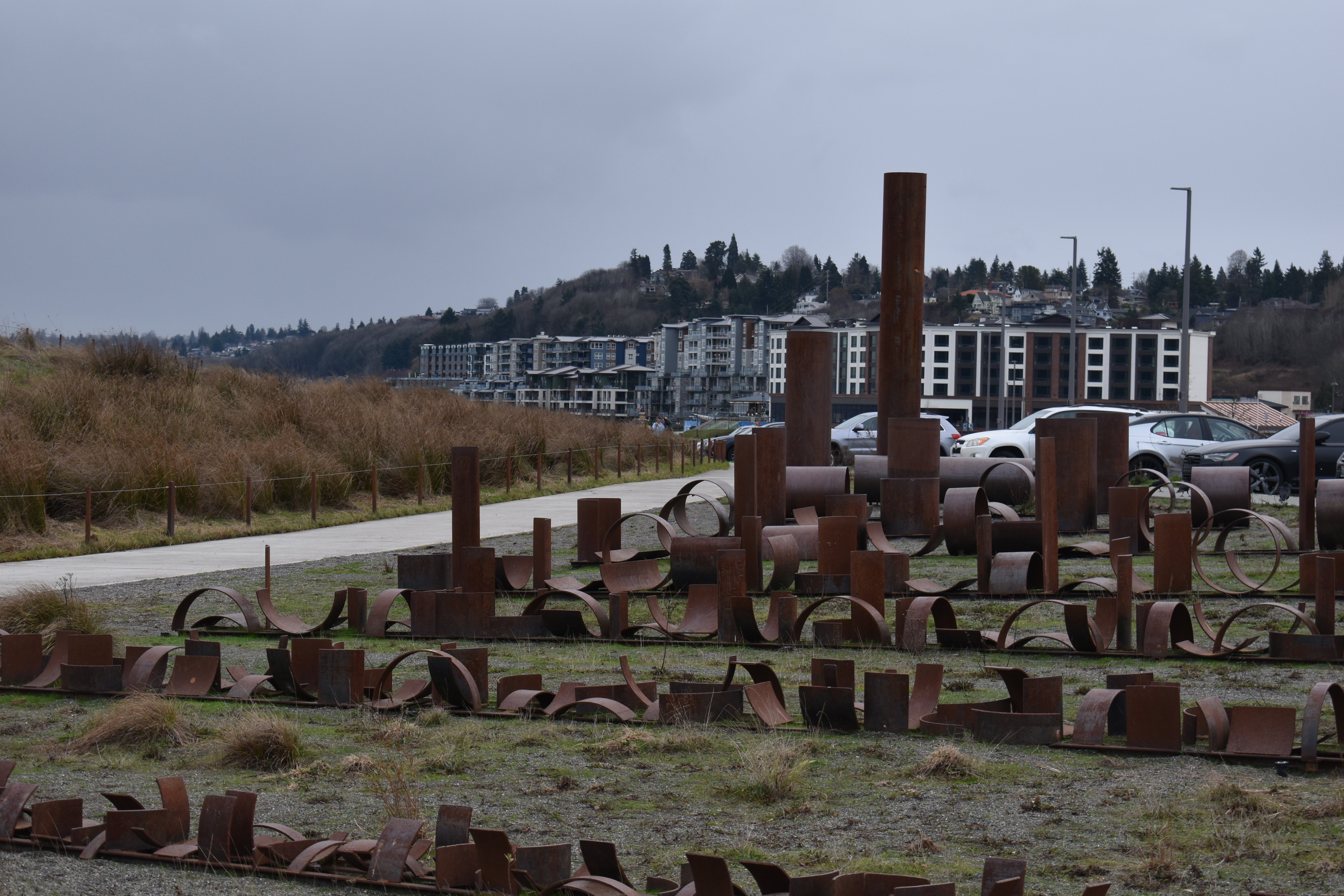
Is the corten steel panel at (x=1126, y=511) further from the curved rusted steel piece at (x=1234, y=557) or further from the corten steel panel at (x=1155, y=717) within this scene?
the corten steel panel at (x=1155, y=717)

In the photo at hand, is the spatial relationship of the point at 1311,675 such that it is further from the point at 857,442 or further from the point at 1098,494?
the point at 857,442

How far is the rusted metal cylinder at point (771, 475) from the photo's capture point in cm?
1315

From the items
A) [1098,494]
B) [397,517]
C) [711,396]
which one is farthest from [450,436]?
[711,396]

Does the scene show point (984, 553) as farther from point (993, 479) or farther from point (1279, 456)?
point (1279, 456)

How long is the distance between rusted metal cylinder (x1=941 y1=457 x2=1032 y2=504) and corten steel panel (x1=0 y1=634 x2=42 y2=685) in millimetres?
10458

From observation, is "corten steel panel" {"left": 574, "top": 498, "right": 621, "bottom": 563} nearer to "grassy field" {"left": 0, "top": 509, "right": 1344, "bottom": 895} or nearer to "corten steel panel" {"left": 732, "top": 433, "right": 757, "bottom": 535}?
"corten steel panel" {"left": 732, "top": 433, "right": 757, "bottom": 535}

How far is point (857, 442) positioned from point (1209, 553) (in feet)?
59.9

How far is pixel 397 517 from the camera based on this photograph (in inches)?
819

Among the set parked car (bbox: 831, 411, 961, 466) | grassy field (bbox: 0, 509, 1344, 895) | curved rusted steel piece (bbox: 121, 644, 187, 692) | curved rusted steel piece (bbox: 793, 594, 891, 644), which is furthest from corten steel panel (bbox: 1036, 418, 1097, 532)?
parked car (bbox: 831, 411, 961, 466)

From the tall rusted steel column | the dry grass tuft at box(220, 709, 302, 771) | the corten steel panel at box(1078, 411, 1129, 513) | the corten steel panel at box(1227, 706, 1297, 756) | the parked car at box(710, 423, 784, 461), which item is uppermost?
the tall rusted steel column

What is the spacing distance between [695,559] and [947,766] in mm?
5668

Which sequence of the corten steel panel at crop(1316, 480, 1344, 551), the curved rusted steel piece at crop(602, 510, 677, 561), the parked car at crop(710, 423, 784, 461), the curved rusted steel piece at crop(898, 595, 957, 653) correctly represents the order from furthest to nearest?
the parked car at crop(710, 423, 784, 461) < the corten steel panel at crop(1316, 480, 1344, 551) < the curved rusted steel piece at crop(602, 510, 677, 561) < the curved rusted steel piece at crop(898, 595, 957, 653)

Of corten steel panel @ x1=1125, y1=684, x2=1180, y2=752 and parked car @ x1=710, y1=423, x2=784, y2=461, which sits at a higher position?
corten steel panel @ x1=1125, y1=684, x2=1180, y2=752

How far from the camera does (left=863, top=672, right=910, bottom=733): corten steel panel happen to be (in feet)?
20.2
